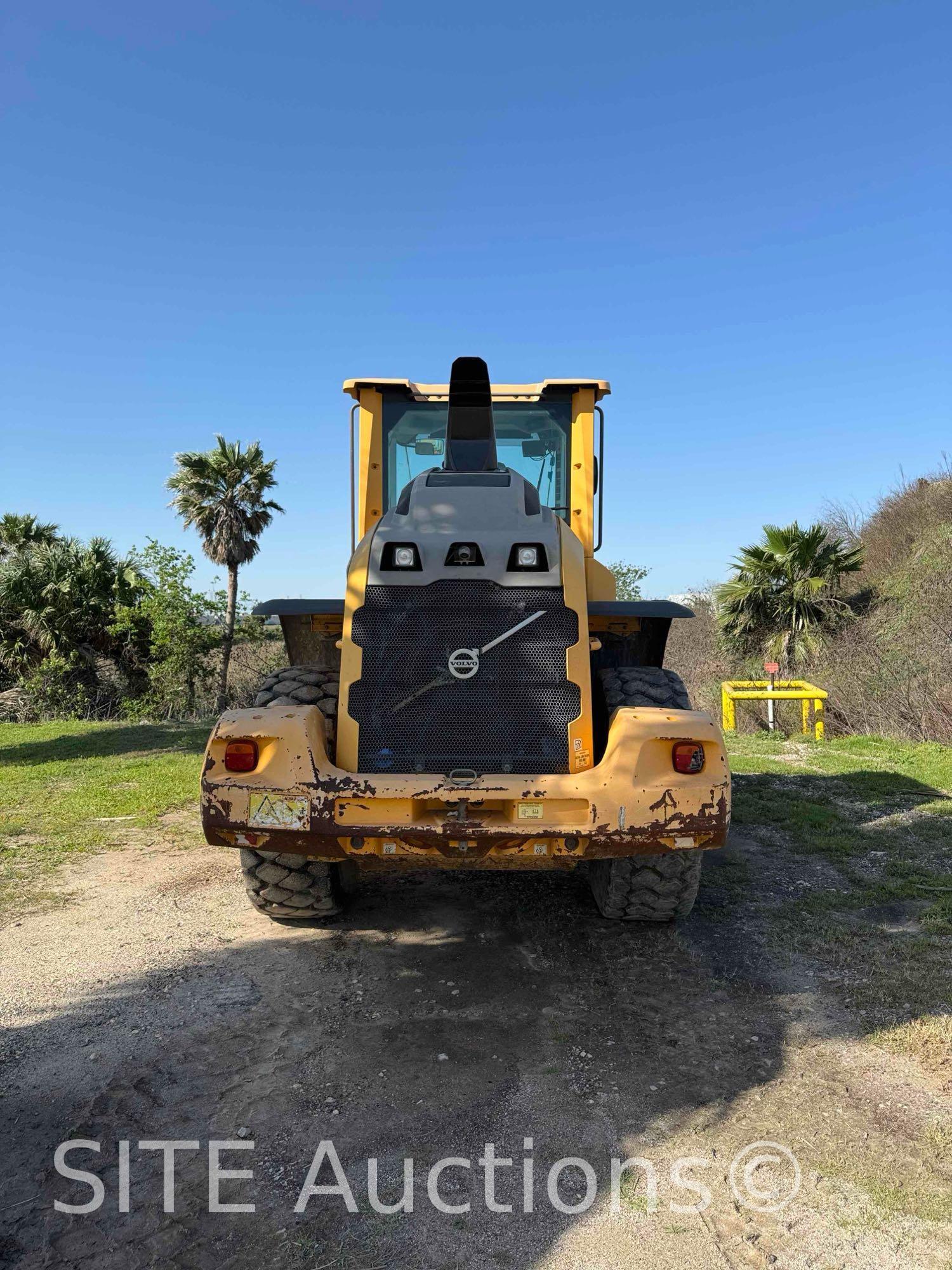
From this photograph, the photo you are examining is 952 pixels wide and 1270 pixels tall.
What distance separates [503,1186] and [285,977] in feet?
5.64

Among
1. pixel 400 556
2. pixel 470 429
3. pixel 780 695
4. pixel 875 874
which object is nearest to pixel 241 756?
pixel 400 556

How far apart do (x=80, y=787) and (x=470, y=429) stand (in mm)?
6440

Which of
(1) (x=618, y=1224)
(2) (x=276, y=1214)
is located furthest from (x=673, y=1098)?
(2) (x=276, y=1214)

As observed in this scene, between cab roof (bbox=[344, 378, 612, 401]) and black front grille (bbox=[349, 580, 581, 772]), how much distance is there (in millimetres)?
1792

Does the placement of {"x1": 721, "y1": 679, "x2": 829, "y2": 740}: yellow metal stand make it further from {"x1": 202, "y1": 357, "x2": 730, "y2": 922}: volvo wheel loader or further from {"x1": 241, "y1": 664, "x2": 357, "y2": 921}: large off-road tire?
{"x1": 241, "y1": 664, "x2": 357, "y2": 921}: large off-road tire

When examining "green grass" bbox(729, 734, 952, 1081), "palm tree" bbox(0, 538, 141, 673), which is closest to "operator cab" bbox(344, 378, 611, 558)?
"green grass" bbox(729, 734, 952, 1081)

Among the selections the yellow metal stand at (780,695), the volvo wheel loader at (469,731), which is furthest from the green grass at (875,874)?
the yellow metal stand at (780,695)

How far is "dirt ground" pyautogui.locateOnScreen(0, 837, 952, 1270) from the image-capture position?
223 cm

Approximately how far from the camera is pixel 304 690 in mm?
4312

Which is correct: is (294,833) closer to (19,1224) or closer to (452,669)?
(452,669)

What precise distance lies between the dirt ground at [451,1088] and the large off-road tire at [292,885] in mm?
161

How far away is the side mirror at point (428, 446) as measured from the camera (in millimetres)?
5488

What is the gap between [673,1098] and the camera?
2.86 meters

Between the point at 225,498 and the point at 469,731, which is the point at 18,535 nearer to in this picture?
the point at 225,498
